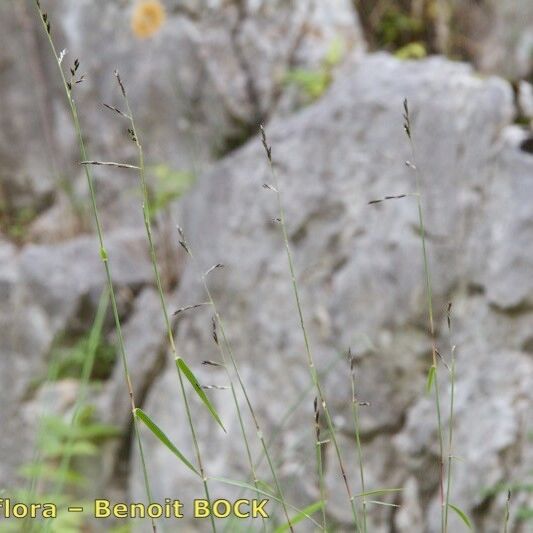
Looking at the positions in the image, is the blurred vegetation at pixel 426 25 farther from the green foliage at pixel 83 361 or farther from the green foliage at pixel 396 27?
the green foliage at pixel 83 361

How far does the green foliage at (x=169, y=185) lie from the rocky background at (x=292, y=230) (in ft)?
0.04

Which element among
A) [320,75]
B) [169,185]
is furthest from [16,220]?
[320,75]

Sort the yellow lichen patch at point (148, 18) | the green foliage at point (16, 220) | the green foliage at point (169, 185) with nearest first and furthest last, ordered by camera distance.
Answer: the green foliage at point (169, 185)
the yellow lichen patch at point (148, 18)
the green foliage at point (16, 220)

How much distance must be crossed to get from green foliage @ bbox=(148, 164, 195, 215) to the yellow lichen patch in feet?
2.27

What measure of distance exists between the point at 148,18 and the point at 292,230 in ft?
5.17

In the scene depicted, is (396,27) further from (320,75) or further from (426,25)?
(320,75)

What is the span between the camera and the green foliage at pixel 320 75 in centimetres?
295

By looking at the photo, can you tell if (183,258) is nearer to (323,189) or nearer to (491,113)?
(323,189)

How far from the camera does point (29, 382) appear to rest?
3.04m

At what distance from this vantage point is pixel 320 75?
9.72ft

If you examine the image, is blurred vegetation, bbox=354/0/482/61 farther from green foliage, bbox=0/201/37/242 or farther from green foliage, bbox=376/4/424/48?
green foliage, bbox=0/201/37/242

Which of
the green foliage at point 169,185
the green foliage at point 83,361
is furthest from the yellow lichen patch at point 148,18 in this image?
the green foliage at point 83,361

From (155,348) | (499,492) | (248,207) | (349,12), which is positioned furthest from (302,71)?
(499,492)

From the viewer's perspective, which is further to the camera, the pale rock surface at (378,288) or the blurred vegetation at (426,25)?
the blurred vegetation at (426,25)
